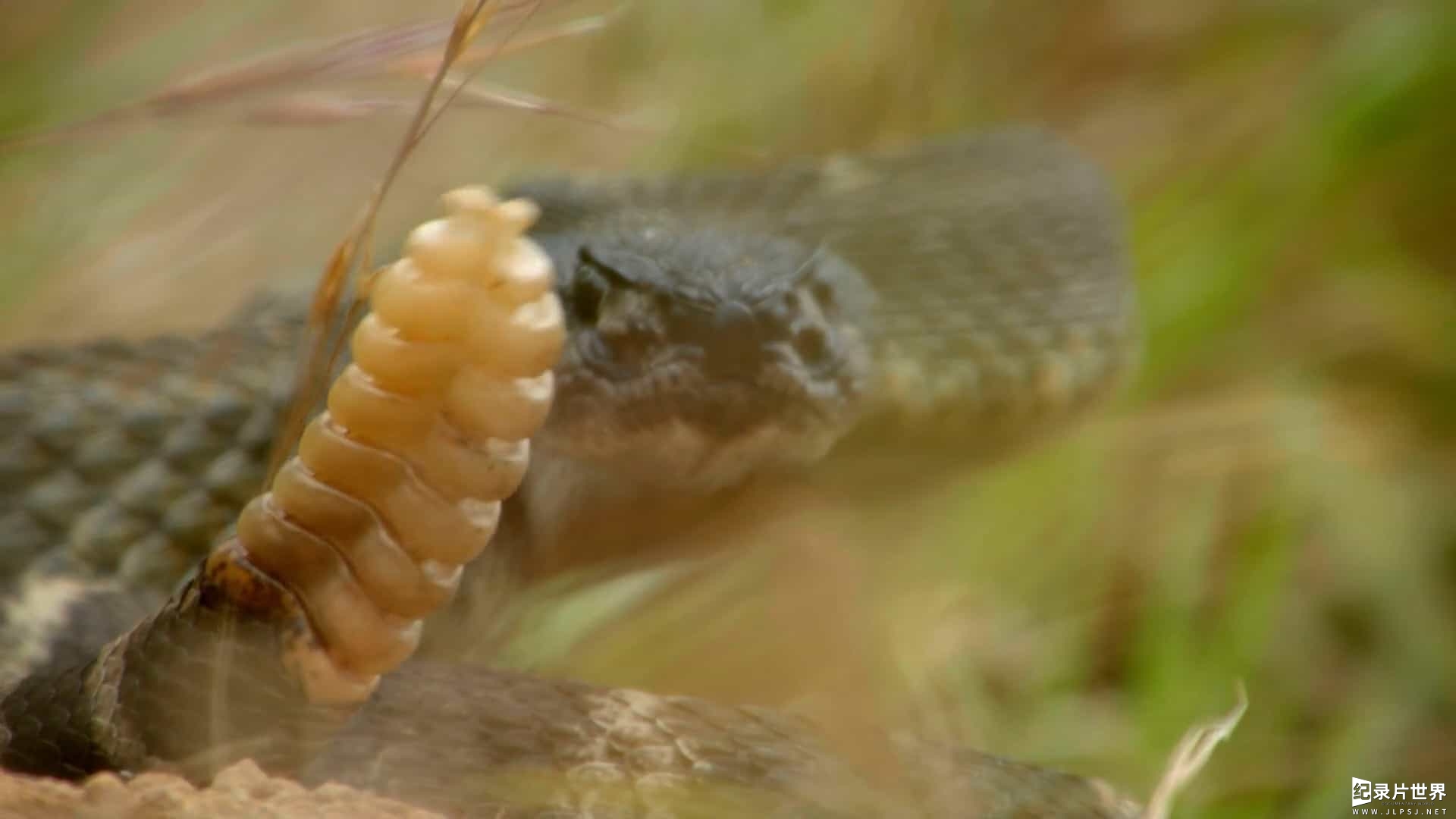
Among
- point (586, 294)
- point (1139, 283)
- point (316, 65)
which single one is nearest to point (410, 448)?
point (316, 65)

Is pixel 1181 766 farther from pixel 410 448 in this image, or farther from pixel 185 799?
pixel 185 799

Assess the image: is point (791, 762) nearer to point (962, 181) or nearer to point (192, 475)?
point (192, 475)

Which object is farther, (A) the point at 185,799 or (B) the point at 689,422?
(B) the point at 689,422

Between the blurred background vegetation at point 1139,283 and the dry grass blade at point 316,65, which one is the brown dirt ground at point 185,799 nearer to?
the blurred background vegetation at point 1139,283

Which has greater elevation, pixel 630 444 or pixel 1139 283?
pixel 1139 283

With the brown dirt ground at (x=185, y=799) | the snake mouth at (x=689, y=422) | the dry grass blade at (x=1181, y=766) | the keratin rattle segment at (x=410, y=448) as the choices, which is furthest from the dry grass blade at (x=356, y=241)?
the dry grass blade at (x=1181, y=766)

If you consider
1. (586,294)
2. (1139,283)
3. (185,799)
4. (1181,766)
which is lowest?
(1181,766)
